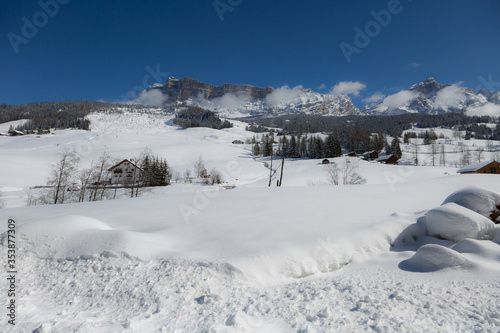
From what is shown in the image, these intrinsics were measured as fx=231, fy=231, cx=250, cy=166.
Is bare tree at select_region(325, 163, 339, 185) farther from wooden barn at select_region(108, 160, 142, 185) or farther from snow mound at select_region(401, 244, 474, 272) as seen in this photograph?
wooden barn at select_region(108, 160, 142, 185)

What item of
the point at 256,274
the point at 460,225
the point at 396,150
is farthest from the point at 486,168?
the point at 256,274

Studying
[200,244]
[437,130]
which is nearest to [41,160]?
[200,244]

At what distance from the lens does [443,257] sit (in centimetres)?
535

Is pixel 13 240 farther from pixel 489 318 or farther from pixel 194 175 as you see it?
pixel 194 175

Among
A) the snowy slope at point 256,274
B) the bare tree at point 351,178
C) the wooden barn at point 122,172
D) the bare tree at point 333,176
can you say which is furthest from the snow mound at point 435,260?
the wooden barn at point 122,172

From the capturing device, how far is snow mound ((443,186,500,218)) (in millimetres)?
7832

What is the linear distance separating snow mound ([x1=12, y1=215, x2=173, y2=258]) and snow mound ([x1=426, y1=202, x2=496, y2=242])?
8.50 m

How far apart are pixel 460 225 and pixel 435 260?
106 inches

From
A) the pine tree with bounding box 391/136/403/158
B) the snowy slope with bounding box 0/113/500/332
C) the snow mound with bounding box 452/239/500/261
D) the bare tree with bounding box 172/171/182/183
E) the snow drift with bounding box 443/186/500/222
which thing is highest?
the pine tree with bounding box 391/136/403/158

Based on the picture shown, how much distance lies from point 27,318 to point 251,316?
13.5 ft

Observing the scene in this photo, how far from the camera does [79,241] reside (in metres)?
7.04

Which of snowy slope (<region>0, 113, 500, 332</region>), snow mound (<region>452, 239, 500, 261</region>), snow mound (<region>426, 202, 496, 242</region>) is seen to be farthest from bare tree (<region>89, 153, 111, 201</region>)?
snow mound (<region>452, 239, 500, 261</region>)

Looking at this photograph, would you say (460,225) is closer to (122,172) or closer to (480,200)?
(480,200)

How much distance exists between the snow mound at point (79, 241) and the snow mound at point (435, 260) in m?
6.46
